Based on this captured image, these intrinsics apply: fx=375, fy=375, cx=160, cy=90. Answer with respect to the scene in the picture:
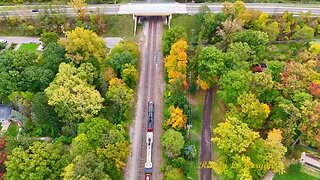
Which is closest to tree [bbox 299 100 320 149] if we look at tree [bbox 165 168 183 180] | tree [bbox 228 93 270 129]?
tree [bbox 228 93 270 129]

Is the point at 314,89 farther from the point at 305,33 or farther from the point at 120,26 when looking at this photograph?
the point at 120,26

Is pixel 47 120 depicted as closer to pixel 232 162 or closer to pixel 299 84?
pixel 232 162

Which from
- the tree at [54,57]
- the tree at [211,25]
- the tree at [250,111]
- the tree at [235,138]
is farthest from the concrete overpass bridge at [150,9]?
the tree at [235,138]

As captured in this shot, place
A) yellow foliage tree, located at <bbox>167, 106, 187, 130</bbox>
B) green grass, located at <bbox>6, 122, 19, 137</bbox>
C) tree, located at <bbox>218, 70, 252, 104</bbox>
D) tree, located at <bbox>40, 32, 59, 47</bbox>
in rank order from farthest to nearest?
1. tree, located at <bbox>40, 32, 59, 47</bbox>
2. green grass, located at <bbox>6, 122, 19, 137</bbox>
3. tree, located at <bbox>218, 70, 252, 104</bbox>
4. yellow foliage tree, located at <bbox>167, 106, 187, 130</bbox>

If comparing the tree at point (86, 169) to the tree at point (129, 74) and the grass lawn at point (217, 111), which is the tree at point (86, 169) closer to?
the tree at point (129, 74)

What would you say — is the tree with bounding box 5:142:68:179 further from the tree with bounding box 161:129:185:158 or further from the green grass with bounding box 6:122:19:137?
the tree with bounding box 161:129:185:158

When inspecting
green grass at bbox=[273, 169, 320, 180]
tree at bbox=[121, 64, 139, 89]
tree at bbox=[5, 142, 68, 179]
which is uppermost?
tree at bbox=[121, 64, 139, 89]
